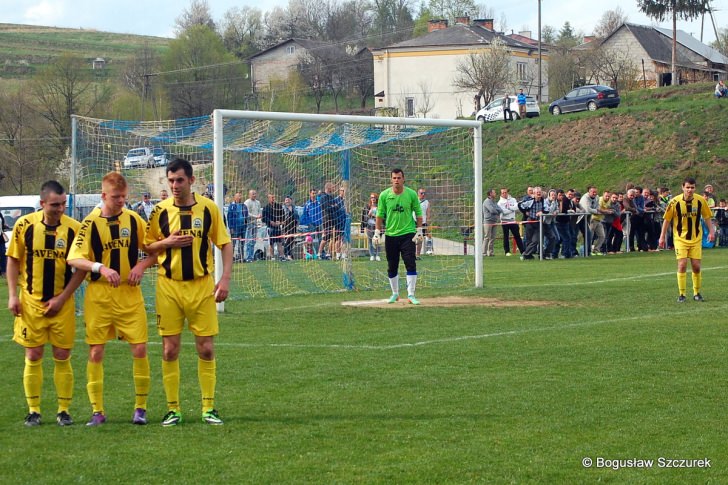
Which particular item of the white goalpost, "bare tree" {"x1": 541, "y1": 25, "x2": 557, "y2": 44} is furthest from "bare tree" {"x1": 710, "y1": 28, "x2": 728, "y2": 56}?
the white goalpost

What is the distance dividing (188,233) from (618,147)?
43.1m

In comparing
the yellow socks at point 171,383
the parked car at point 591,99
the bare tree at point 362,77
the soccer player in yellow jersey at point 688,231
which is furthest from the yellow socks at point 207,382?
Result: the bare tree at point 362,77

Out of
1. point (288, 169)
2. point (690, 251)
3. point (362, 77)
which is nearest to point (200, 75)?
point (362, 77)

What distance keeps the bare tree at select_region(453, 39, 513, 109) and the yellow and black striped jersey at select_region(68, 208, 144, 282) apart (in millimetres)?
58551

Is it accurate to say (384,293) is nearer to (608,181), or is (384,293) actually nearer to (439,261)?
(439,261)

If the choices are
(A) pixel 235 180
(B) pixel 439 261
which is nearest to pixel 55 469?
(A) pixel 235 180

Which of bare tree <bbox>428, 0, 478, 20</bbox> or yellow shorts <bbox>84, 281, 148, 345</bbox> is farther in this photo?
bare tree <bbox>428, 0, 478, 20</bbox>

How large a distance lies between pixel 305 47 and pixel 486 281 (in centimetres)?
7528

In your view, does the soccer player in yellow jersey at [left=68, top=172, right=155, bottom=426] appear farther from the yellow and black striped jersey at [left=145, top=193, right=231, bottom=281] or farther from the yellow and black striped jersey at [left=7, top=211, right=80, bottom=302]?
the yellow and black striped jersey at [left=7, top=211, right=80, bottom=302]

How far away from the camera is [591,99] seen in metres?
53.8

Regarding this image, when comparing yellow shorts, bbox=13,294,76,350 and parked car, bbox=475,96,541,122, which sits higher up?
parked car, bbox=475,96,541,122

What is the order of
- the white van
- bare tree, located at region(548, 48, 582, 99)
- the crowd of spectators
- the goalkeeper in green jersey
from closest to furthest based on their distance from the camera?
the goalkeeper in green jersey, the crowd of spectators, the white van, bare tree, located at region(548, 48, 582, 99)

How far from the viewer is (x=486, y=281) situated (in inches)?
782

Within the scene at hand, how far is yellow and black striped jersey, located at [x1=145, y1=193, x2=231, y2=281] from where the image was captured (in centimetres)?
759
